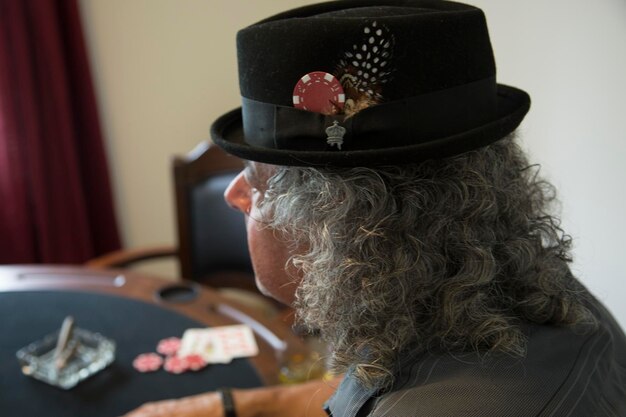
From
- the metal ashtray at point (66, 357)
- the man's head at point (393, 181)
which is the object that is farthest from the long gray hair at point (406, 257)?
the metal ashtray at point (66, 357)

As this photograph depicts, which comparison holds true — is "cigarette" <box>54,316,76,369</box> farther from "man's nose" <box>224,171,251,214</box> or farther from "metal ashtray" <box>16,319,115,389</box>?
"man's nose" <box>224,171,251,214</box>

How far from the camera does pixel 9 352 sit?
1.31m

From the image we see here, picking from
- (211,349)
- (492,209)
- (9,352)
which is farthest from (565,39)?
(9,352)

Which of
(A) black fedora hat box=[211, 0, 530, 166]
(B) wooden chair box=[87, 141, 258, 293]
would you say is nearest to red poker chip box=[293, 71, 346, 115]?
(A) black fedora hat box=[211, 0, 530, 166]

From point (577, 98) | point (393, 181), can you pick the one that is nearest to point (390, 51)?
point (393, 181)

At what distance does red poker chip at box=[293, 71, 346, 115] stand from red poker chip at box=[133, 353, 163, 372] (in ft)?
2.59

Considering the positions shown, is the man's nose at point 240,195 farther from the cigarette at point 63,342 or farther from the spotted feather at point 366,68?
the cigarette at point 63,342

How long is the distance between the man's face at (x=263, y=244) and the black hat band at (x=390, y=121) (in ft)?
0.40

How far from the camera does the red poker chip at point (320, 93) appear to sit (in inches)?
28.5

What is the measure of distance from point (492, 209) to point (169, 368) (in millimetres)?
828

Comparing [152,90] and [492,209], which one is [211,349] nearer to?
[492,209]

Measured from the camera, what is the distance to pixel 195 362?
1.27m

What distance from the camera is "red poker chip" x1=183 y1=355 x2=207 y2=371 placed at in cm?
126

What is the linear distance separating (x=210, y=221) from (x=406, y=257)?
1448 mm
